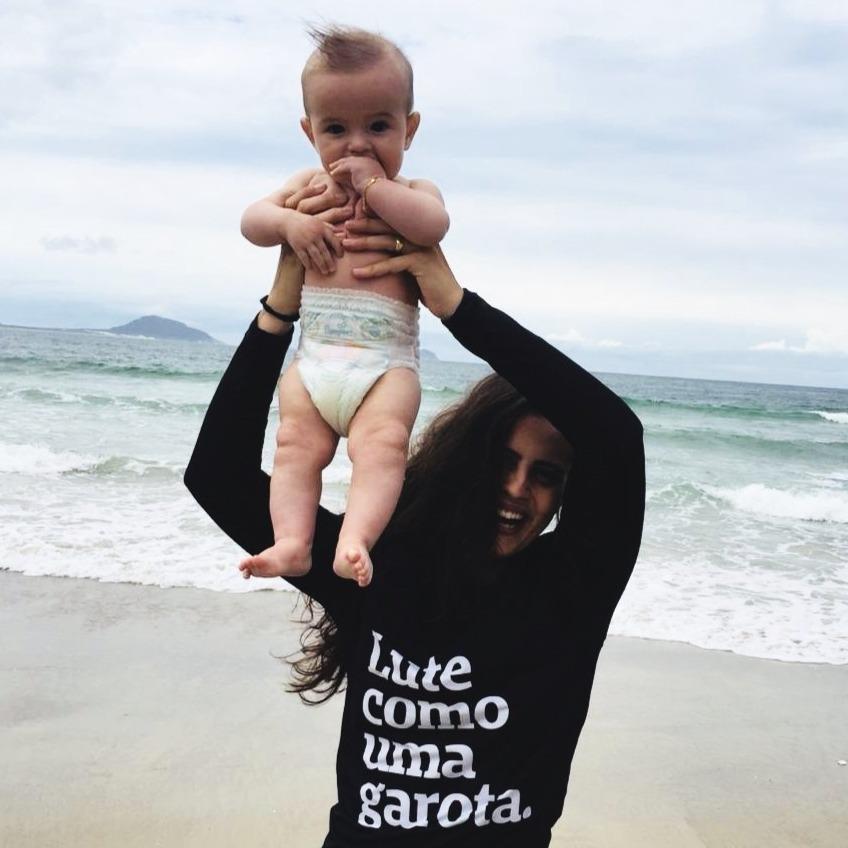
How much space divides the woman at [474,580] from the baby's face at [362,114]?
0.15m

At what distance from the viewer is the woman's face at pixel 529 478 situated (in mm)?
2094

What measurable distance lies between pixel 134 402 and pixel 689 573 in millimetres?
14507

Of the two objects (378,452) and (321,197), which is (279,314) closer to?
(321,197)

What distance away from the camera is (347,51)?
67.7 inches

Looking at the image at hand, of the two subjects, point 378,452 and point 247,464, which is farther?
point 247,464

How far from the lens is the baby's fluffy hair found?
1.72 metres

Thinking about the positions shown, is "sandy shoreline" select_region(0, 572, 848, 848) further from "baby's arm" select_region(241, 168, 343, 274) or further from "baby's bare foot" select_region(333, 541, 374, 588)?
"baby's arm" select_region(241, 168, 343, 274)

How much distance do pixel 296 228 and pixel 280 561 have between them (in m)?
0.64

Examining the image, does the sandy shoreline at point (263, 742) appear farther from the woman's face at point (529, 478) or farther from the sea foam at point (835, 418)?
the sea foam at point (835, 418)

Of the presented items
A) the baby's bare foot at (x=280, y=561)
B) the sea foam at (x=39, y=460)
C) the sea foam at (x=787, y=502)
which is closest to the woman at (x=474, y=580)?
the baby's bare foot at (x=280, y=561)

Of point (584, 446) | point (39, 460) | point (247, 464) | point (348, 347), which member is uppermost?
point (348, 347)

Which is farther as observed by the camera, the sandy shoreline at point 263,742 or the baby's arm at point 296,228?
the sandy shoreline at point 263,742

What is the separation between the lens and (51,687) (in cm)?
484

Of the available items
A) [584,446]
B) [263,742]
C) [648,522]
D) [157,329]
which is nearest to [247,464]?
[584,446]
